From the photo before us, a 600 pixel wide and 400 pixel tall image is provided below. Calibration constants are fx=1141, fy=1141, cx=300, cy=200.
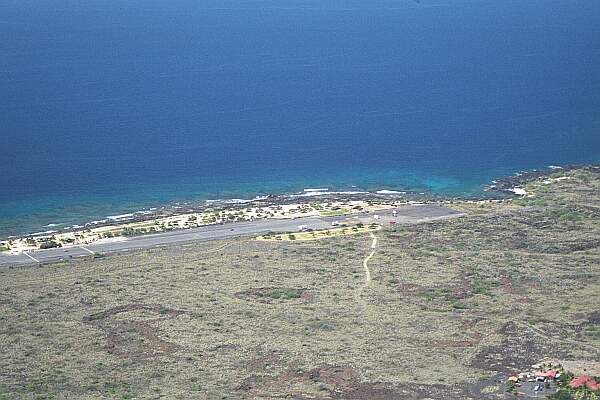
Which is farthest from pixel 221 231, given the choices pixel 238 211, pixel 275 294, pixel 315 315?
pixel 315 315

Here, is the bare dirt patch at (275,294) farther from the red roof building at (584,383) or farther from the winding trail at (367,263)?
the red roof building at (584,383)

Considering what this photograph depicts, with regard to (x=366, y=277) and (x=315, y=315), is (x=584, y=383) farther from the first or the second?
(x=366, y=277)

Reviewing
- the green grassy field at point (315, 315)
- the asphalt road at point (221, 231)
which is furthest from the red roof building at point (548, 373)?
the asphalt road at point (221, 231)

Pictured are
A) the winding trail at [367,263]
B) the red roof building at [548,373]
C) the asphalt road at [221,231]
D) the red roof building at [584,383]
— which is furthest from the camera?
the asphalt road at [221,231]

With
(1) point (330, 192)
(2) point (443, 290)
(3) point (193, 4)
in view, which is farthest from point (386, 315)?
(3) point (193, 4)

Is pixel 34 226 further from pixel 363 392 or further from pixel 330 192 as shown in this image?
pixel 363 392

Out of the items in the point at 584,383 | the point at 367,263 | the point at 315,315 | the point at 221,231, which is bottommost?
the point at 584,383
